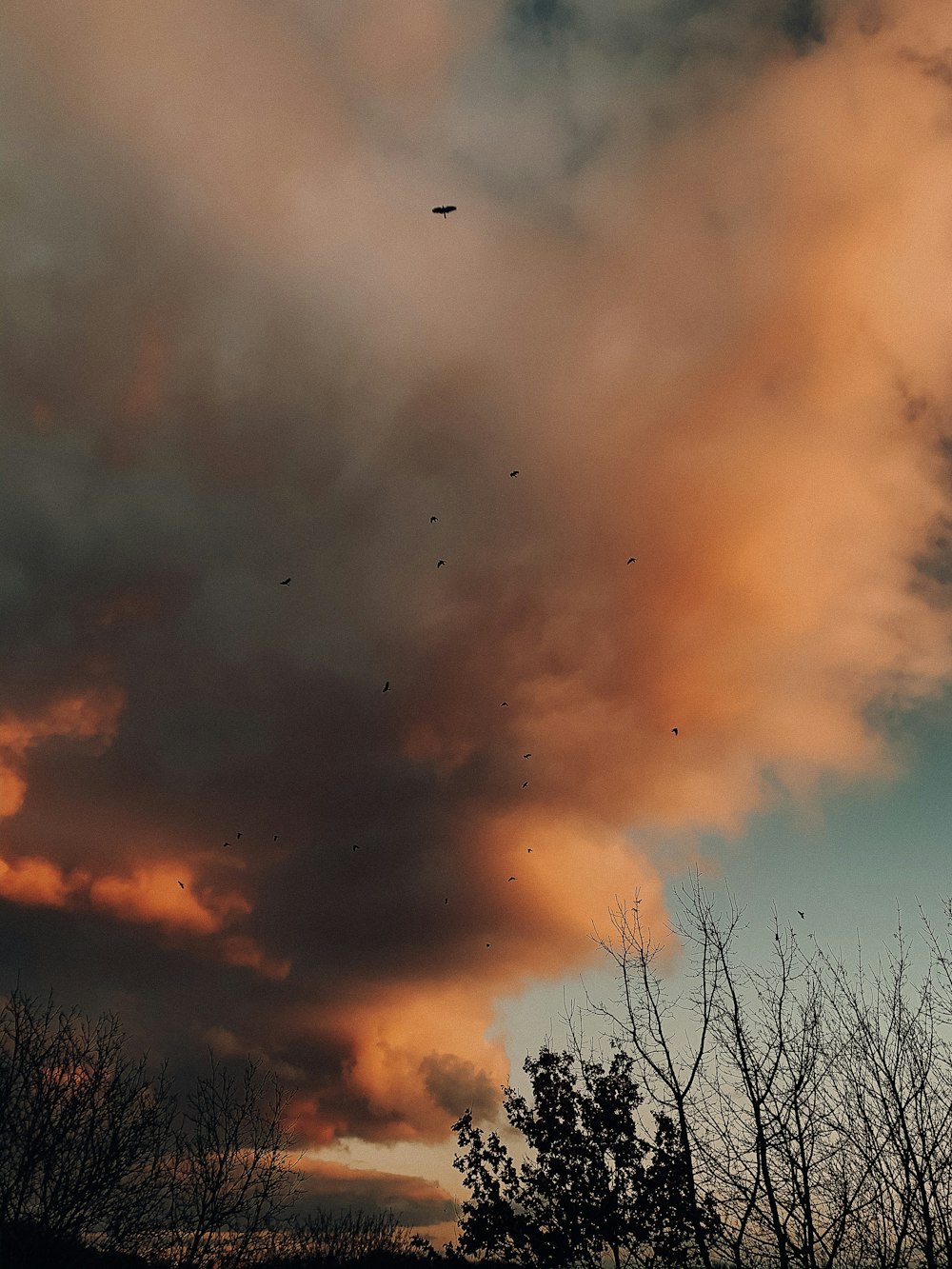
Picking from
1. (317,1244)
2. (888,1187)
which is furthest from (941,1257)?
(317,1244)

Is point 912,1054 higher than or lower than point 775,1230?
higher

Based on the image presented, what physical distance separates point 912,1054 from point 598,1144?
498 inches

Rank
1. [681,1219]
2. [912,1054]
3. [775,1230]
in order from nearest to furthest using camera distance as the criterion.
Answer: [775,1230] < [912,1054] < [681,1219]

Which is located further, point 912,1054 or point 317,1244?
point 317,1244

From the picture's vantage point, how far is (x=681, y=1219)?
927 inches

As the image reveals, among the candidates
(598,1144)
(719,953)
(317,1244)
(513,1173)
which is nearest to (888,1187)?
(719,953)

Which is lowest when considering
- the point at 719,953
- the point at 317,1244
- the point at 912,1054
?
the point at 317,1244

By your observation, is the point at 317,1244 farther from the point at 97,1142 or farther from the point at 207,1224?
the point at 97,1142

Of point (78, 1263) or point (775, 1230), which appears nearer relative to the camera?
point (775, 1230)

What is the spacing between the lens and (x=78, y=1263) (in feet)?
95.9

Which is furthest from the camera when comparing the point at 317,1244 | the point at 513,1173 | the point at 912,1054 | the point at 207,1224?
the point at 317,1244

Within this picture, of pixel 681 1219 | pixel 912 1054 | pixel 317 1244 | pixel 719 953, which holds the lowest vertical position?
pixel 317 1244

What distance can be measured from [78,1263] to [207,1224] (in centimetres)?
1368

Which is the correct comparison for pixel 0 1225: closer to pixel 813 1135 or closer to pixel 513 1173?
pixel 513 1173
